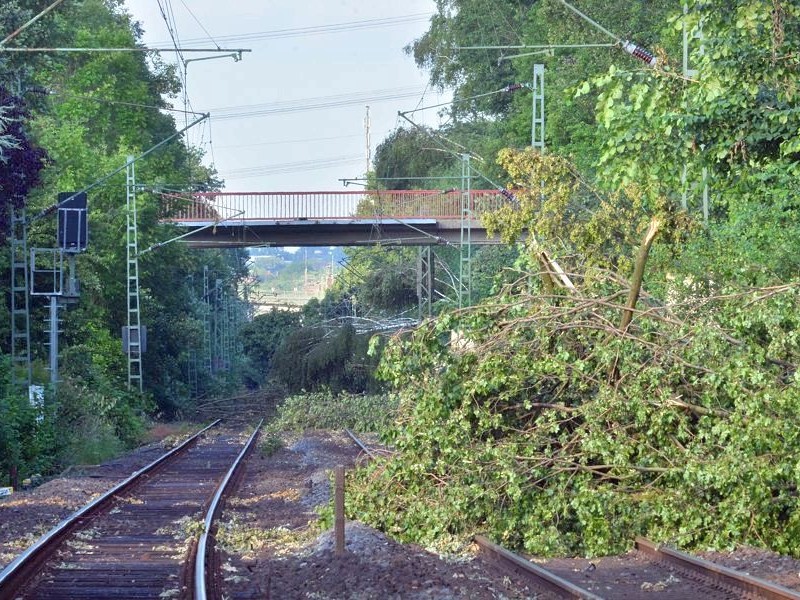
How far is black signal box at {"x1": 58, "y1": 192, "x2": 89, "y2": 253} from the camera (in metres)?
32.1

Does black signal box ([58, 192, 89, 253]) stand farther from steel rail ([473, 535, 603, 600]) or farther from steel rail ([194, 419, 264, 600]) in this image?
steel rail ([473, 535, 603, 600])

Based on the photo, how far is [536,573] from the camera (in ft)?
35.0

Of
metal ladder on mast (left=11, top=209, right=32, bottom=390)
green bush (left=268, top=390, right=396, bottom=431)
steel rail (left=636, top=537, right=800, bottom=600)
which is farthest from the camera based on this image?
green bush (left=268, top=390, right=396, bottom=431)

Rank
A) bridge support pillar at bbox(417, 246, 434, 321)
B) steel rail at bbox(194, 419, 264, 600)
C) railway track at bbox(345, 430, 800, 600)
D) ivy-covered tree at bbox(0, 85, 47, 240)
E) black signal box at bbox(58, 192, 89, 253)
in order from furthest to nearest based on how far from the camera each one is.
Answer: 1. bridge support pillar at bbox(417, 246, 434, 321)
2. black signal box at bbox(58, 192, 89, 253)
3. ivy-covered tree at bbox(0, 85, 47, 240)
4. steel rail at bbox(194, 419, 264, 600)
5. railway track at bbox(345, 430, 800, 600)

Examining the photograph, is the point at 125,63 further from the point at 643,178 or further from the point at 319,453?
the point at 643,178

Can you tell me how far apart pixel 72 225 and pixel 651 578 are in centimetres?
2452

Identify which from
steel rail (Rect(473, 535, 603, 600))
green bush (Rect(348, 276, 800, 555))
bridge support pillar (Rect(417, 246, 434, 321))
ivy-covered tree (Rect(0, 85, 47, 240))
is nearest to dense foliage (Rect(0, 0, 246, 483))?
ivy-covered tree (Rect(0, 85, 47, 240))

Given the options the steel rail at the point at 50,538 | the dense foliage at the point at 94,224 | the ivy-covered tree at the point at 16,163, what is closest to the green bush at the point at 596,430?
the steel rail at the point at 50,538

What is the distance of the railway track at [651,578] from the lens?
32.2ft

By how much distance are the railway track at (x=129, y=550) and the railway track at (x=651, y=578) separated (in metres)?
2.94

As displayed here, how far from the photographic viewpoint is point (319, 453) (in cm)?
2764

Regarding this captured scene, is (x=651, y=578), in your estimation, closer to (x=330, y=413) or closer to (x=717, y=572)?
(x=717, y=572)

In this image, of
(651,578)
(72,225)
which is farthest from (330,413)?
(651,578)

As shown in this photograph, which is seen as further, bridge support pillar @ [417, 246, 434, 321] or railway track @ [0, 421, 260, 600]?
bridge support pillar @ [417, 246, 434, 321]
